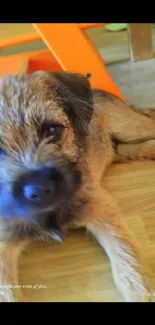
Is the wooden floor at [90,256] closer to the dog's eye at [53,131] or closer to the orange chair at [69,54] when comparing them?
the orange chair at [69,54]

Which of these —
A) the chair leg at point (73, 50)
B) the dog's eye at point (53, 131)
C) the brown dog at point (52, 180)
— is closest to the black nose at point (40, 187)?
the brown dog at point (52, 180)

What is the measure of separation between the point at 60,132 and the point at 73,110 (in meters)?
0.14

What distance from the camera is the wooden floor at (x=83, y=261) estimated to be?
1.50m

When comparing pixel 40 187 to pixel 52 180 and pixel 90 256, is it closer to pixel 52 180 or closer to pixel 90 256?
pixel 52 180

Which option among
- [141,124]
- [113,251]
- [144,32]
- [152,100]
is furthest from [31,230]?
[144,32]

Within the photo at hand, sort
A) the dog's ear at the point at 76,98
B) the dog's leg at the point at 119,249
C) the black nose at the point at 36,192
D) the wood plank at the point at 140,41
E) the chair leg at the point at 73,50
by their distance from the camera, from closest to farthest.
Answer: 1. the black nose at the point at 36,192
2. the dog's leg at the point at 119,249
3. the dog's ear at the point at 76,98
4. the chair leg at the point at 73,50
5. the wood plank at the point at 140,41

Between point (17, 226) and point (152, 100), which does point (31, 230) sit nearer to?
point (17, 226)

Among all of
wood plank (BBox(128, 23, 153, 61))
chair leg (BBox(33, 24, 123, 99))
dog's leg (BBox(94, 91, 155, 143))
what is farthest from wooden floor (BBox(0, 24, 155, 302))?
wood plank (BBox(128, 23, 153, 61))

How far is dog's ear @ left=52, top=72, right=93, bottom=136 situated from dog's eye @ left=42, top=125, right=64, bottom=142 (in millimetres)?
109

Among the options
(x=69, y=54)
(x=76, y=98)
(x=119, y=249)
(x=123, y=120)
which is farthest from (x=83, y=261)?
(x=69, y=54)

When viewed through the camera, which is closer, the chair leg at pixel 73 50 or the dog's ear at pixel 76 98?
the dog's ear at pixel 76 98

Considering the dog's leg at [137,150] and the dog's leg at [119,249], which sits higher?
the dog's leg at [137,150]

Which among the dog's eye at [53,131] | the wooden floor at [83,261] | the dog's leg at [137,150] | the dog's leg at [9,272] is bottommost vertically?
the wooden floor at [83,261]

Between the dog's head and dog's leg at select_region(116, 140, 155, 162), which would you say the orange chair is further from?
the dog's head
